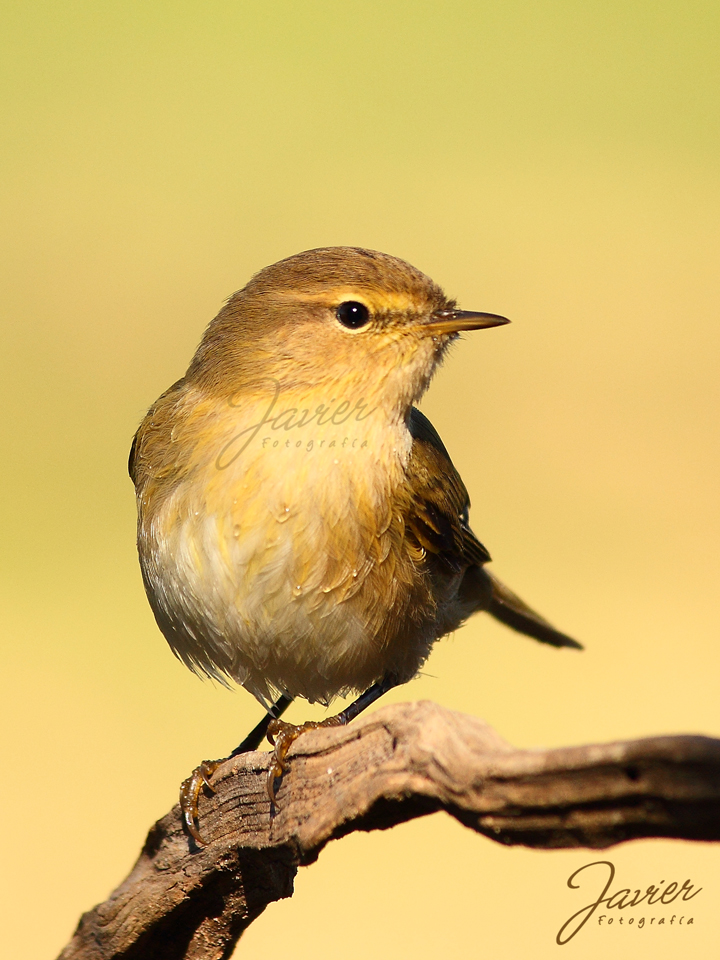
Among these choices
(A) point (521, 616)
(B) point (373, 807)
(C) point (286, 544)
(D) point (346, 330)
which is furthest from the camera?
(A) point (521, 616)

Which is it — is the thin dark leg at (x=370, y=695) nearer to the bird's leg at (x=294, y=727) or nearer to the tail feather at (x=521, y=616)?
the bird's leg at (x=294, y=727)

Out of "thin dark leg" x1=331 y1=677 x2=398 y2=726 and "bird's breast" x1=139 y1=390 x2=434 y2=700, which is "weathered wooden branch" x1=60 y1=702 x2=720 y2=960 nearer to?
"bird's breast" x1=139 y1=390 x2=434 y2=700

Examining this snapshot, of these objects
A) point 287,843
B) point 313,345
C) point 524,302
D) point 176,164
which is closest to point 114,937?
point 287,843

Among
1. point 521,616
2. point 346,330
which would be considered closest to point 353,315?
point 346,330

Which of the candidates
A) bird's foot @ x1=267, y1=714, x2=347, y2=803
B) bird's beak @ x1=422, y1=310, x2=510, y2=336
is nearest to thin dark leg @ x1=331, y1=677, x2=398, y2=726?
bird's foot @ x1=267, y1=714, x2=347, y2=803

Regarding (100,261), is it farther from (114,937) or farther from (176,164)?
(114,937)

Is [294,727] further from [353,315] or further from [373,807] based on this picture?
[353,315]
